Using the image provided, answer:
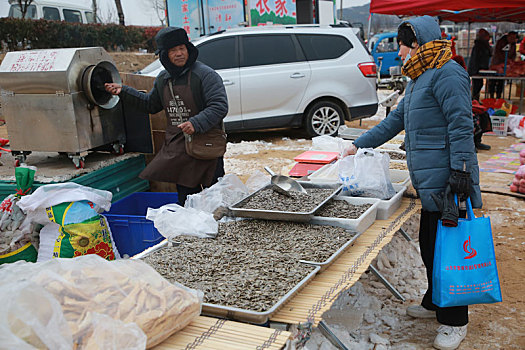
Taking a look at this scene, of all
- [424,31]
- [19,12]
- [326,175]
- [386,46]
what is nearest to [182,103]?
[326,175]

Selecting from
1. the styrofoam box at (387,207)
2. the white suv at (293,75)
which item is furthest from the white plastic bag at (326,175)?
the white suv at (293,75)

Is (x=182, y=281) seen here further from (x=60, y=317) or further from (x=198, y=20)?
(x=198, y=20)

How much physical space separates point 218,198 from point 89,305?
152 cm

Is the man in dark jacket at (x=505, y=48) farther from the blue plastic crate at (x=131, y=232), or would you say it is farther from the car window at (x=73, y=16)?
the car window at (x=73, y=16)

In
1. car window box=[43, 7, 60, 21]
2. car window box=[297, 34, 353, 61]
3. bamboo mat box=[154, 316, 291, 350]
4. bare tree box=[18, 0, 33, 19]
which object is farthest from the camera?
car window box=[43, 7, 60, 21]

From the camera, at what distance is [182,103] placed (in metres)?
3.52

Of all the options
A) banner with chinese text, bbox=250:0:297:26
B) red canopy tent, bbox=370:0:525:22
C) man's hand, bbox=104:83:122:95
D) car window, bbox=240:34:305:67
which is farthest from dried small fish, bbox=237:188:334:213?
banner with chinese text, bbox=250:0:297:26

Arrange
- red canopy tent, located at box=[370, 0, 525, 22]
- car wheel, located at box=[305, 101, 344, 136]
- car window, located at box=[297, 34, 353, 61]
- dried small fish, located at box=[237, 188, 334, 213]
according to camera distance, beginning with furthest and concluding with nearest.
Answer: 1. car wheel, located at box=[305, 101, 344, 136]
2. car window, located at box=[297, 34, 353, 61]
3. red canopy tent, located at box=[370, 0, 525, 22]
4. dried small fish, located at box=[237, 188, 334, 213]

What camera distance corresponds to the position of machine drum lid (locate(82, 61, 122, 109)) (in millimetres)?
3590

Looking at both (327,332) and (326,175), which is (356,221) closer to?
(327,332)

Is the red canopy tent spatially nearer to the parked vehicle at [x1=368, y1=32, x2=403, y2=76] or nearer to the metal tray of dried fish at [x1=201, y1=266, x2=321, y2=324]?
the metal tray of dried fish at [x1=201, y1=266, x2=321, y2=324]

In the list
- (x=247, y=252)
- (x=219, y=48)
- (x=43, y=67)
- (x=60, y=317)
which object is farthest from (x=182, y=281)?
(x=219, y=48)

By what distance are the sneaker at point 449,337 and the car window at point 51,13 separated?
742 inches

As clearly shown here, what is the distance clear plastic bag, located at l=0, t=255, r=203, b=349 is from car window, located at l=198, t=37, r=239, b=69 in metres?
6.58
